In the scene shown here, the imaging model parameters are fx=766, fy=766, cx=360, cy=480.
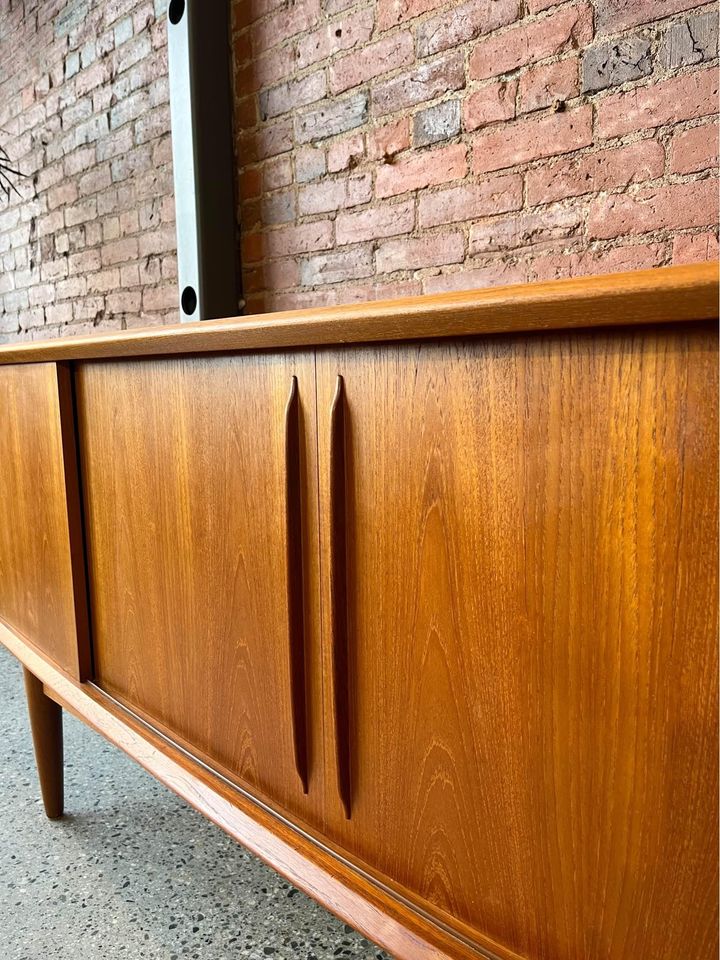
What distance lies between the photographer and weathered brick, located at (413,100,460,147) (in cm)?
166

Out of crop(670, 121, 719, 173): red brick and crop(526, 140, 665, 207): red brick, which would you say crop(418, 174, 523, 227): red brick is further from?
crop(670, 121, 719, 173): red brick

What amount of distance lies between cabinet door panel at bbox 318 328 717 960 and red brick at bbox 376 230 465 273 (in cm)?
109

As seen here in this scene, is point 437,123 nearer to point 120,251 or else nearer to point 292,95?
point 292,95

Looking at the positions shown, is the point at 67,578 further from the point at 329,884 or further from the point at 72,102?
the point at 72,102

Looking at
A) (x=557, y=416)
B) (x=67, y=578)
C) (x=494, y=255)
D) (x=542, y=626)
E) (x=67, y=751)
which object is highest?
(x=494, y=255)

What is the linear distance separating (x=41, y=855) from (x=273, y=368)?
114cm

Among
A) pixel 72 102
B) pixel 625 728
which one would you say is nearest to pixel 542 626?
pixel 625 728

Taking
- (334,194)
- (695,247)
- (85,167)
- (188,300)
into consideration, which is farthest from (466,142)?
(85,167)

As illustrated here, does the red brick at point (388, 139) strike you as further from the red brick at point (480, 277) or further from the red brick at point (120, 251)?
the red brick at point (120, 251)

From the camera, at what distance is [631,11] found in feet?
4.45

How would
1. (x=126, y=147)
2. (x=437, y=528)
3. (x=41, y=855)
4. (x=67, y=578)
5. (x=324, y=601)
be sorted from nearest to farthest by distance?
(x=437, y=528) < (x=324, y=601) < (x=67, y=578) < (x=41, y=855) < (x=126, y=147)

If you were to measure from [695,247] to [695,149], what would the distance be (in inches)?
6.3

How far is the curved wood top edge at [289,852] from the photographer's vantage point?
27.1 inches

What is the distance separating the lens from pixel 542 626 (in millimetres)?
579
